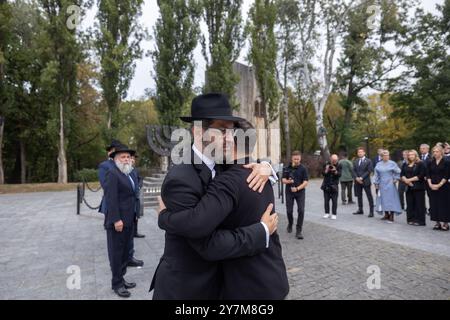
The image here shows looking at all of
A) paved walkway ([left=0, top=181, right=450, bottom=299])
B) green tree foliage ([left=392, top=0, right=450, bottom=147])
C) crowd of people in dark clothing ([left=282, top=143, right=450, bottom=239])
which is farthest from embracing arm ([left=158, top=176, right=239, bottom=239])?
green tree foliage ([left=392, top=0, right=450, bottom=147])

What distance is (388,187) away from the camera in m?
8.45

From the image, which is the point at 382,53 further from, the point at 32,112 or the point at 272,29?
the point at 32,112

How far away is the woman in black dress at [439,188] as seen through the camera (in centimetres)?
728

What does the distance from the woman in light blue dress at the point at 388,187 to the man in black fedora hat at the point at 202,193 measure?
26.0ft

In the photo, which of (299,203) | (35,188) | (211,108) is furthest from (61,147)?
(211,108)

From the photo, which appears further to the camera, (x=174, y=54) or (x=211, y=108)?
(x=174, y=54)

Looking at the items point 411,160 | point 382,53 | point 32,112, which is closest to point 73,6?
point 32,112

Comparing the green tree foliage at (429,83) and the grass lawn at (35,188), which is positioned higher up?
the green tree foliage at (429,83)

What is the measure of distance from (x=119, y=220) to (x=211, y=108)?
8.98 ft

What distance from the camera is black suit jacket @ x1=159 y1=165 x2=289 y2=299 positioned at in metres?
1.49

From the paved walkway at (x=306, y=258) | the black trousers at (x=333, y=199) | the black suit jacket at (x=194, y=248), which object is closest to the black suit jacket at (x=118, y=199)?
the paved walkway at (x=306, y=258)

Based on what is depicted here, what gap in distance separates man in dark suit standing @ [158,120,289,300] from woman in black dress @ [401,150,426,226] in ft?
25.2

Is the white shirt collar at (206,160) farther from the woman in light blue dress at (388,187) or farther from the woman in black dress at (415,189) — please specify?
the woman in light blue dress at (388,187)

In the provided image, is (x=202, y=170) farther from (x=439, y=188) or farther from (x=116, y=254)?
(x=439, y=188)
